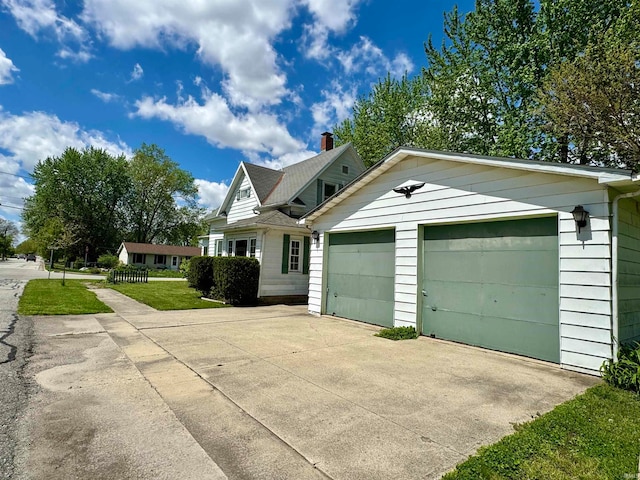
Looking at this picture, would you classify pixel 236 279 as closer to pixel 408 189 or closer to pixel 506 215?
pixel 408 189

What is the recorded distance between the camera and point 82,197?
4750 centimetres

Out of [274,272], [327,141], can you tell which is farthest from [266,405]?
[327,141]

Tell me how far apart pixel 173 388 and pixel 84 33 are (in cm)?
1312

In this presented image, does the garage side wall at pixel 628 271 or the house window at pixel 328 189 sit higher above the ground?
the house window at pixel 328 189

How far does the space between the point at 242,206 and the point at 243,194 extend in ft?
2.35

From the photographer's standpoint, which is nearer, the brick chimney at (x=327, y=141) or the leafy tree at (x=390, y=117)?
the brick chimney at (x=327, y=141)

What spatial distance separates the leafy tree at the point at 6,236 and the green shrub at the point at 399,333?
93.0m

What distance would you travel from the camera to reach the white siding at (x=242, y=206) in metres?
17.5

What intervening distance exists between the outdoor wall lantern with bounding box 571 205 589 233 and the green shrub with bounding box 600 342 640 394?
1.92 meters

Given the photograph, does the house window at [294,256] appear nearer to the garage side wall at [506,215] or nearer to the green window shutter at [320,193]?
the green window shutter at [320,193]

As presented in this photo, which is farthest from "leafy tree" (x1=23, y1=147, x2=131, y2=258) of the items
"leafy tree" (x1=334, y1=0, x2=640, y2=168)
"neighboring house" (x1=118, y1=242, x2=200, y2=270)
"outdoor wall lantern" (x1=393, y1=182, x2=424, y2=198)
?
Answer: "outdoor wall lantern" (x1=393, y1=182, x2=424, y2=198)

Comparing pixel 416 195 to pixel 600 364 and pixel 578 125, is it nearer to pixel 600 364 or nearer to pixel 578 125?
pixel 600 364

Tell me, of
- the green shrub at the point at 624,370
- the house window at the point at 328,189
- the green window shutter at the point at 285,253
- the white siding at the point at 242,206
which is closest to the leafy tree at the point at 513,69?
the house window at the point at 328,189

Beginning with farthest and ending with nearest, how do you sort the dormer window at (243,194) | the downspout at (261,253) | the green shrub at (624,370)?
1. the dormer window at (243,194)
2. the downspout at (261,253)
3. the green shrub at (624,370)
